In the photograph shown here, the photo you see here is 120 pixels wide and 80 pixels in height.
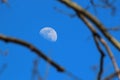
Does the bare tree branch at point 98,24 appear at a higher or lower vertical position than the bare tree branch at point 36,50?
higher

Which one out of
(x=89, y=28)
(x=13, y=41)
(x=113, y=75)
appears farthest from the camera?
(x=13, y=41)

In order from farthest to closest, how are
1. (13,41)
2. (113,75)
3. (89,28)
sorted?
(13,41), (89,28), (113,75)

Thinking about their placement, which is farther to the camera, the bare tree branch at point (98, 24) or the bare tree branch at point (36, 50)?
the bare tree branch at point (36, 50)

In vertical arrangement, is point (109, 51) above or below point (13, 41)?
above

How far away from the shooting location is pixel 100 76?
278cm

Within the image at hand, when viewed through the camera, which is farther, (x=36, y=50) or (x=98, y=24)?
(x=36, y=50)

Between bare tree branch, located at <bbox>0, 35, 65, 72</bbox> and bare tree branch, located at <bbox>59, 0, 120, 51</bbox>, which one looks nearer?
bare tree branch, located at <bbox>59, 0, 120, 51</bbox>

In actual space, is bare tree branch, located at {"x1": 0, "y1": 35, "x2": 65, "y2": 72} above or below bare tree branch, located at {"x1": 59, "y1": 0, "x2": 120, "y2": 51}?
below

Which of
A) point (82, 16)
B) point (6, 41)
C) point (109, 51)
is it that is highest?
point (82, 16)

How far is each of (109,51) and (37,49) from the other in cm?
68

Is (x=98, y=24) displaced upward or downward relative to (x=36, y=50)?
upward

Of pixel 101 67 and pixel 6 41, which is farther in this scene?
pixel 6 41

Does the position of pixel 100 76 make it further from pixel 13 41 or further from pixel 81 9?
pixel 13 41

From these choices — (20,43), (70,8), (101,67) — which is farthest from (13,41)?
(101,67)
